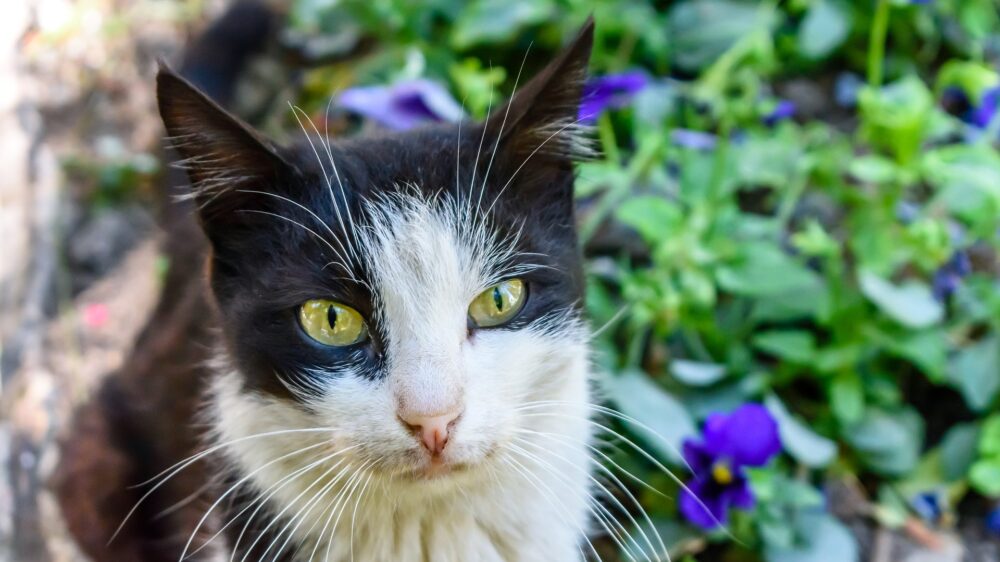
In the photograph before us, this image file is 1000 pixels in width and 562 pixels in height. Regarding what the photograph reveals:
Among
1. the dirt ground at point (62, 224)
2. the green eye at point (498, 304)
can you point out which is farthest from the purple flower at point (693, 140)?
the dirt ground at point (62, 224)

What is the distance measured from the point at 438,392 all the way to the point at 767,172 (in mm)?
1346

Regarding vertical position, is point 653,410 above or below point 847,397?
above

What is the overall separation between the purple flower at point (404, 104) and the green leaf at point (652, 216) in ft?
1.90

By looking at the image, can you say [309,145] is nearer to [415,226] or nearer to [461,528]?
[415,226]

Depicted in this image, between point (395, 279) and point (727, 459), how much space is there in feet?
2.70

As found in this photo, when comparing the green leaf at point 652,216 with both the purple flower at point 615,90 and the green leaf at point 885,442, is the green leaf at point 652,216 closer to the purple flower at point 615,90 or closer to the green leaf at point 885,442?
the purple flower at point 615,90

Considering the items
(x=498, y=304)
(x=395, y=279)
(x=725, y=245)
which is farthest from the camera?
(x=725, y=245)

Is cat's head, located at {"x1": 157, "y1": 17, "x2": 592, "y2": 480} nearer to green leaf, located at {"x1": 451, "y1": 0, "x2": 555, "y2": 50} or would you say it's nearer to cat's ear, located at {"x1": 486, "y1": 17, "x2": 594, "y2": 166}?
cat's ear, located at {"x1": 486, "y1": 17, "x2": 594, "y2": 166}

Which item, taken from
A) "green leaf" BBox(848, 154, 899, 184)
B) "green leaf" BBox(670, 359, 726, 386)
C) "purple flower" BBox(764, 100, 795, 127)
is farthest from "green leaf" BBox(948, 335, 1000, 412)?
"purple flower" BBox(764, 100, 795, 127)

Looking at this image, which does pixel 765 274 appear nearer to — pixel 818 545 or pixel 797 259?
pixel 797 259

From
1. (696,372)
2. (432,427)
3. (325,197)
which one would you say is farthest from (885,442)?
(325,197)

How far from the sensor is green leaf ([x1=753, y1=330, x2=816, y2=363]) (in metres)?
1.94

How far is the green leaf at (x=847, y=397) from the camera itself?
74.8 inches

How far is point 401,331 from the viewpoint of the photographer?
4.07ft
